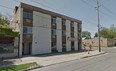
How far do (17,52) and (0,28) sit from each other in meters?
4.74

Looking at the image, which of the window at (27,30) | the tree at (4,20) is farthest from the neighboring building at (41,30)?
the tree at (4,20)

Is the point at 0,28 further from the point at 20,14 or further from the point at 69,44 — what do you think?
the point at 69,44

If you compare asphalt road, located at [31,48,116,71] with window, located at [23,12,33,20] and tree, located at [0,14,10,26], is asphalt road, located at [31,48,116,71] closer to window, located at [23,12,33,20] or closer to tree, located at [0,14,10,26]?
window, located at [23,12,33,20]

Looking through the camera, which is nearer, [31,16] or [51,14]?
[31,16]

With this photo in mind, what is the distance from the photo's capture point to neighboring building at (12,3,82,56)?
25847 millimetres

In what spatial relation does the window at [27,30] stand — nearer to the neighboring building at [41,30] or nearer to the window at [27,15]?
the neighboring building at [41,30]

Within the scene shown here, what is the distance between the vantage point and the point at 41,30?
2905cm

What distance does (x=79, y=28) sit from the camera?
42.5m

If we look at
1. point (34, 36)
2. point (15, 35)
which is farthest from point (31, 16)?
point (15, 35)

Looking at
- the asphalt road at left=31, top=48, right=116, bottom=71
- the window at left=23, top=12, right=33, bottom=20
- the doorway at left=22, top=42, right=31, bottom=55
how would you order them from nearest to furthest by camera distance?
the asphalt road at left=31, top=48, right=116, bottom=71
the window at left=23, top=12, right=33, bottom=20
the doorway at left=22, top=42, right=31, bottom=55

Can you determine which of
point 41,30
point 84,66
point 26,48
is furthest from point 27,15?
point 84,66

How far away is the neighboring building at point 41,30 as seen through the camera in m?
25.8

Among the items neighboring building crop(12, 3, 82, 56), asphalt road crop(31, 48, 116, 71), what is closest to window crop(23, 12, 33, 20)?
neighboring building crop(12, 3, 82, 56)

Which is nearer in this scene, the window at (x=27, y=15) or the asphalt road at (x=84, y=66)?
the asphalt road at (x=84, y=66)
